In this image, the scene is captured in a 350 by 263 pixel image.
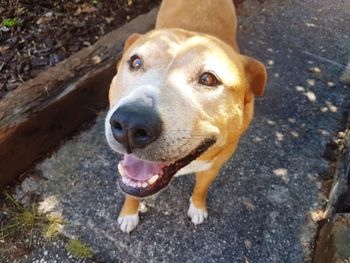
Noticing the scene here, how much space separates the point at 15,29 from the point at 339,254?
3553 mm

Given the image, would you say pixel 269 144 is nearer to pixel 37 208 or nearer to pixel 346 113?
pixel 346 113

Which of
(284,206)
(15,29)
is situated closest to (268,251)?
(284,206)

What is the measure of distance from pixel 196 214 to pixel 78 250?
103 centimetres

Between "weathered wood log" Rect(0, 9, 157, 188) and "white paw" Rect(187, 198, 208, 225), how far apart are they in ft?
4.84

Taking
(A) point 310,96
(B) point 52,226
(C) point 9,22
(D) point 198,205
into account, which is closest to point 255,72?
(D) point 198,205

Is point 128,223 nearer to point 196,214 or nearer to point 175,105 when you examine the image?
point 196,214

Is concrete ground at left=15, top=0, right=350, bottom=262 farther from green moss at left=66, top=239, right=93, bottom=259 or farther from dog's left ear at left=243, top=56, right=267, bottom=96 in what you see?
dog's left ear at left=243, top=56, right=267, bottom=96

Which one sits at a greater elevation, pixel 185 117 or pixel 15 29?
pixel 185 117

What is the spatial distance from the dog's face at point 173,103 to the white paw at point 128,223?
3.19 feet

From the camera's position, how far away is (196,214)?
353cm

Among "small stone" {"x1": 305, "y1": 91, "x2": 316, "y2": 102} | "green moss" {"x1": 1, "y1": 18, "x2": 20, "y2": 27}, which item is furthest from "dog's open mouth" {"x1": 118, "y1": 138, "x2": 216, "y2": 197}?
"small stone" {"x1": 305, "y1": 91, "x2": 316, "y2": 102}

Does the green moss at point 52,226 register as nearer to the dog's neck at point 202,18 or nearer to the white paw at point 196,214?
the white paw at point 196,214

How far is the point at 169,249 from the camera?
11.0 feet

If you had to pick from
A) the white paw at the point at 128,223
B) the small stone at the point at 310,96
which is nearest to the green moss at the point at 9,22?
the white paw at the point at 128,223
